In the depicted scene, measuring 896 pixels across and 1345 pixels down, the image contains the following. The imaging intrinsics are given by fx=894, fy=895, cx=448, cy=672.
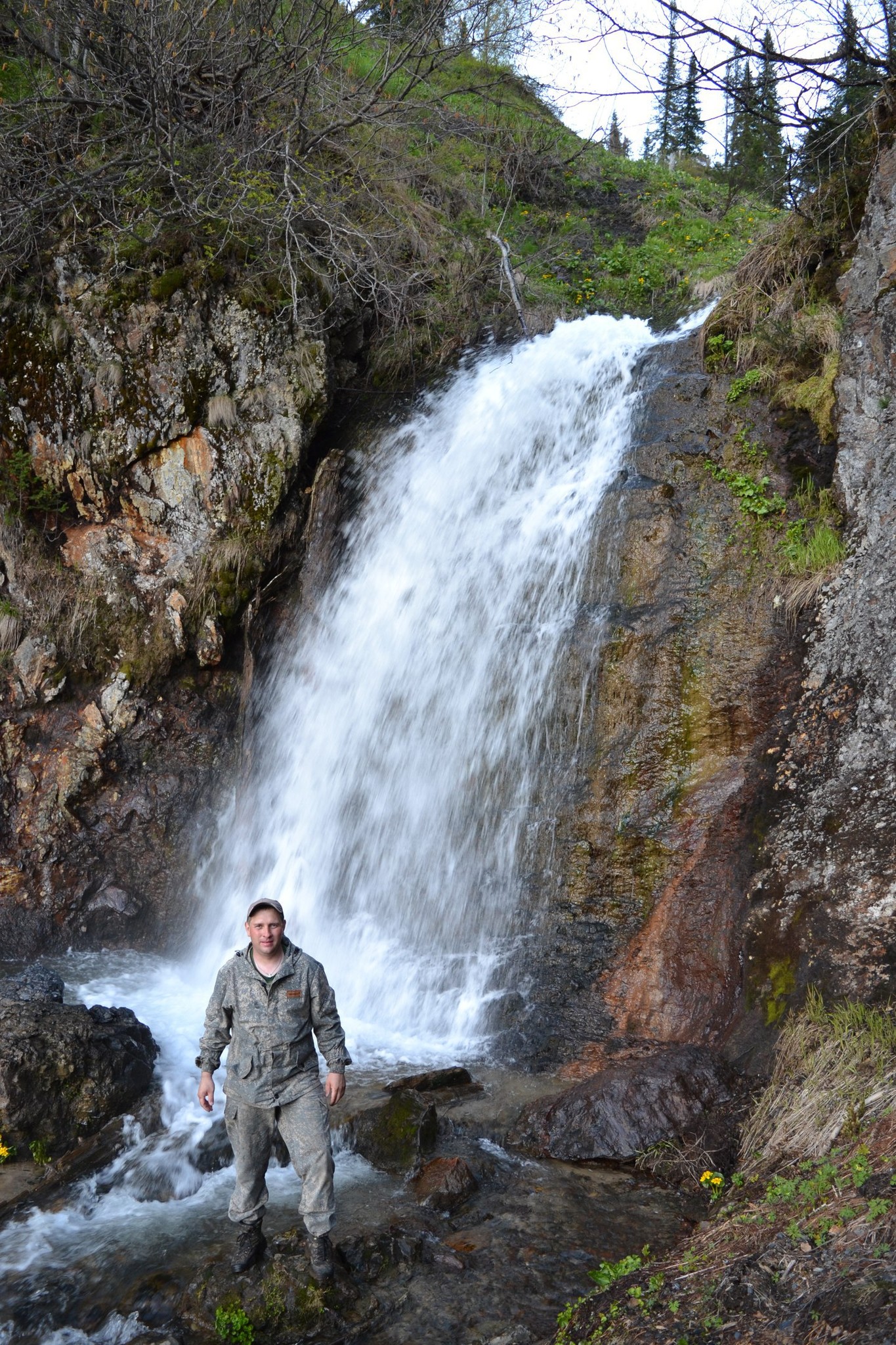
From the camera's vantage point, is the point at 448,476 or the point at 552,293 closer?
the point at 448,476

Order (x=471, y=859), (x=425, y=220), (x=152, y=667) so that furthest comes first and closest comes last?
1. (x=425, y=220)
2. (x=152, y=667)
3. (x=471, y=859)

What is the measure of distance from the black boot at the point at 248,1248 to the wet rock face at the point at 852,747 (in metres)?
3.06

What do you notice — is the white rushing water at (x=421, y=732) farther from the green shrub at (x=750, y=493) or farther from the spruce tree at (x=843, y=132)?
the spruce tree at (x=843, y=132)

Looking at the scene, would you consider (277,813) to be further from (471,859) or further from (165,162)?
(165,162)

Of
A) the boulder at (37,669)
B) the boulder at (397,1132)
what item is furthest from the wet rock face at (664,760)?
the boulder at (37,669)

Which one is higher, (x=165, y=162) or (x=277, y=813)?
(x=165, y=162)

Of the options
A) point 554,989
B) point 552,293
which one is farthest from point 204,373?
point 554,989

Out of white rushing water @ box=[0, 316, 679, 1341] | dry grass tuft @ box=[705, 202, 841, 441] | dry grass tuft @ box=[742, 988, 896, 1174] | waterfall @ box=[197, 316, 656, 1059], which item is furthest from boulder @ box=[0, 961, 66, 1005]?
dry grass tuft @ box=[705, 202, 841, 441]

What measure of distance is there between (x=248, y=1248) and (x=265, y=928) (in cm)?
140

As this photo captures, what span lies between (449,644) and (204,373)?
4.28 m

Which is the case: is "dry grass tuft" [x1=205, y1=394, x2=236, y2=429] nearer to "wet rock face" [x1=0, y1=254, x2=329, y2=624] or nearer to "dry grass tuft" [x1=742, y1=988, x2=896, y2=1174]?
"wet rock face" [x1=0, y1=254, x2=329, y2=624]

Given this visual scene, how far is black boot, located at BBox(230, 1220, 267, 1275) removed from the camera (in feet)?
12.5

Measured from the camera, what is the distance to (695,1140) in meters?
4.79

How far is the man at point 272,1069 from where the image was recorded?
3.76 meters
